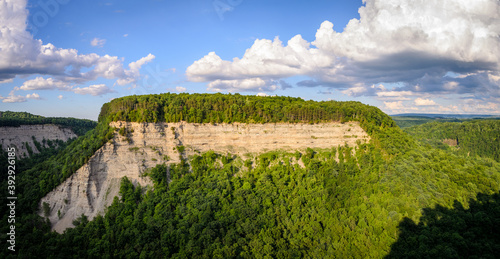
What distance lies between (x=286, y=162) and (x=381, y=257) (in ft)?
72.7

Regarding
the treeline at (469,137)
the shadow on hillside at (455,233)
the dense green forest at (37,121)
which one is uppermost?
the dense green forest at (37,121)

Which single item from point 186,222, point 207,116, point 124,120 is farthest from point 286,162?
point 124,120

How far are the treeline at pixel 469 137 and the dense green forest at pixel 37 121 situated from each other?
12420cm

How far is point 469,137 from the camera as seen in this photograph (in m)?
111

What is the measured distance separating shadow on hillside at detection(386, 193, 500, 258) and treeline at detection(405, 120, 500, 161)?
66.5 meters

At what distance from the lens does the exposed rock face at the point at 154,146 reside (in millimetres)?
45625

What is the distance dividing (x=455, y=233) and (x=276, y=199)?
82.2ft

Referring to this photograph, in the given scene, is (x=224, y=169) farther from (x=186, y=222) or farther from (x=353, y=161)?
(x=353, y=161)

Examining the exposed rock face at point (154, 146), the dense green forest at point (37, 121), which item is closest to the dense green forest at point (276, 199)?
the exposed rock face at point (154, 146)

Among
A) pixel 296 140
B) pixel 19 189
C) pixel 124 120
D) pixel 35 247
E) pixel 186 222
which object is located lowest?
pixel 35 247

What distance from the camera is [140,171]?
47625mm

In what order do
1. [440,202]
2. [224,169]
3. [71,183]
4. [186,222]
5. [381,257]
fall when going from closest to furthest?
1. [381,257]
2. [440,202]
3. [186,222]
4. [71,183]
5. [224,169]

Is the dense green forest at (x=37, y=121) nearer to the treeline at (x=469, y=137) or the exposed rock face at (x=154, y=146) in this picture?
the exposed rock face at (x=154, y=146)

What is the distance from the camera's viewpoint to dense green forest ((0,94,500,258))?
37.4m
